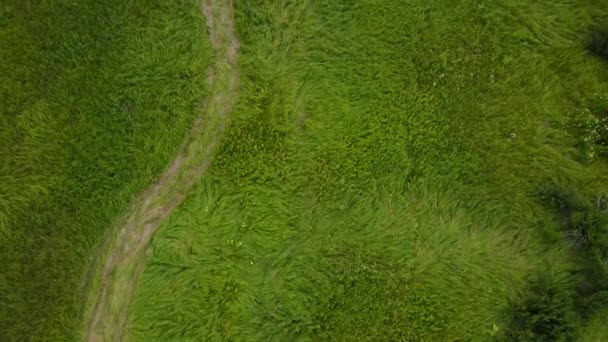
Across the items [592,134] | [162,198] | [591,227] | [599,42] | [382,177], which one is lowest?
[162,198]

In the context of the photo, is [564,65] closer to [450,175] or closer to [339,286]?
[450,175]

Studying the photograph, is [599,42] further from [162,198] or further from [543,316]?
[162,198]

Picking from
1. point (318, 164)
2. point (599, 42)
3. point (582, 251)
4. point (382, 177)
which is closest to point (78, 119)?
point (318, 164)

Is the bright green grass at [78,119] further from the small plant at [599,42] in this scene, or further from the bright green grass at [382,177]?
the small plant at [599,42]

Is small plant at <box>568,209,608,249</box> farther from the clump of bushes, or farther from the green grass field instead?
the green grass field

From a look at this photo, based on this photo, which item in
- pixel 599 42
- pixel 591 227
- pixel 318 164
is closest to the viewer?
pixel 591 227

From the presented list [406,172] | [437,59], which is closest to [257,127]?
[406,172]
